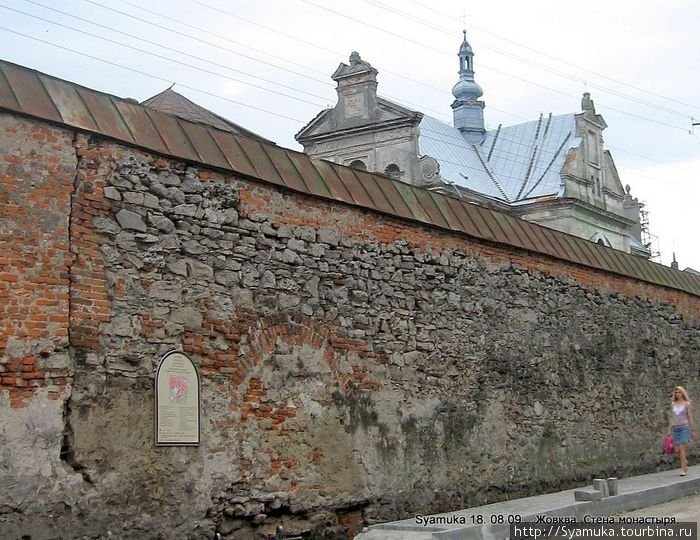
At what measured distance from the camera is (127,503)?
25.6 feet

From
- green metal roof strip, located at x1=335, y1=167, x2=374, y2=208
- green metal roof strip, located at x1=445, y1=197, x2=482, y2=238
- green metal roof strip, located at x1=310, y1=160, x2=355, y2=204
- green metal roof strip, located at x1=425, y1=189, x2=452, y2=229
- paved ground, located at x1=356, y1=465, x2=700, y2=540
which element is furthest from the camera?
green metal roof strip, located at x1=445, y1=197, x2=482, y2=238

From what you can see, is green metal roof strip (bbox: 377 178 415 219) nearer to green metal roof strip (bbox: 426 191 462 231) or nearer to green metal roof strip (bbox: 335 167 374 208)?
green metal roof strip (bbox: 335 167 374 208)

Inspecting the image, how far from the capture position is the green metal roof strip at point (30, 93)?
753cm

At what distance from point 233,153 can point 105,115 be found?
1.40 metres

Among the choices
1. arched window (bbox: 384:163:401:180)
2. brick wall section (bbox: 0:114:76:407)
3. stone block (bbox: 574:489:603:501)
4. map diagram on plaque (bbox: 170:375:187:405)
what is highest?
arched window (bbox: 384:163:401:180)

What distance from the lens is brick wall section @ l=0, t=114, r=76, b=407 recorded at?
23.7ft

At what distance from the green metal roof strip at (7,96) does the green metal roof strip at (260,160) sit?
245 centimetres

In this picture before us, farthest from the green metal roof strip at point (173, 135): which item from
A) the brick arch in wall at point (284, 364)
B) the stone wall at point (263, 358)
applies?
the brick arch in wall at point (284, 364)

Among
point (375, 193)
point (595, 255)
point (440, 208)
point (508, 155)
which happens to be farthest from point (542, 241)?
point (508, 155)

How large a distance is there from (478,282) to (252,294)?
3.94 m

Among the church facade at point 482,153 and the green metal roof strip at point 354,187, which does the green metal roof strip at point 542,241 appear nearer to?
the green metal roof strip at point 354,187

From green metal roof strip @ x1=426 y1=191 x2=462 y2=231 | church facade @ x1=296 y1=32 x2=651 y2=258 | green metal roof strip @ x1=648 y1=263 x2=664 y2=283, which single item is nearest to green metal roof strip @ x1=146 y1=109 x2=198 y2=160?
green metal roof strip @ x1=426 y1=191 x2=462 y2=231

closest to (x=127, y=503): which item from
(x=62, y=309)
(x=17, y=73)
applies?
(x=62, y=309)

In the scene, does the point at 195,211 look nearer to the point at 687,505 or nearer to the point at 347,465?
the point at 347,465
